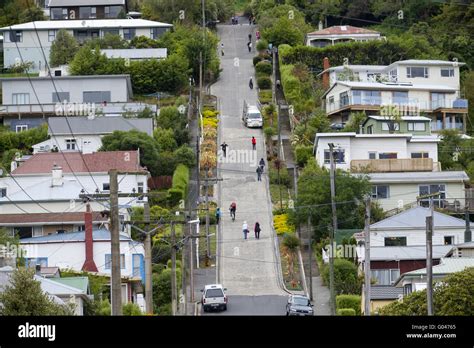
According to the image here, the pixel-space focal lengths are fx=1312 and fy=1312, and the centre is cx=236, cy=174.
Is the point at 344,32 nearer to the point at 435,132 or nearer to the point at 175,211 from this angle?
the point at 435,132

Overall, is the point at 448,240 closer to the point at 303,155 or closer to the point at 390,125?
the point at 303,155

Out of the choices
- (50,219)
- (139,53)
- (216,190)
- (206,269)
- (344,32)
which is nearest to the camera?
(206,269)

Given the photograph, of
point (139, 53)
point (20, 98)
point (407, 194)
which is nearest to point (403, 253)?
point (407, 194)

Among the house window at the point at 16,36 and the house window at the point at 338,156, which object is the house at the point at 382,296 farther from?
the house window at the point at 16,36

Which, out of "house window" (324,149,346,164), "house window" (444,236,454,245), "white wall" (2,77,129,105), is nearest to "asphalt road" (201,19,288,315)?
"house window" (324,149,346,164)

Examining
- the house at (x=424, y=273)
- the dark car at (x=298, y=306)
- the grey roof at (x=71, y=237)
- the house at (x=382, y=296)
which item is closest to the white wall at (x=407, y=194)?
the grey roof at (x=71, y=237)
